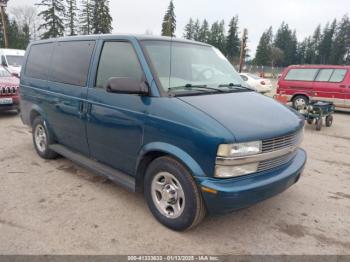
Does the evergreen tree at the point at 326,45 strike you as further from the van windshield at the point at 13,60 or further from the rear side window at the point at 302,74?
the van windshield at the point at 13,60

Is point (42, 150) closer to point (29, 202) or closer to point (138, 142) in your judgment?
point (29, 202)

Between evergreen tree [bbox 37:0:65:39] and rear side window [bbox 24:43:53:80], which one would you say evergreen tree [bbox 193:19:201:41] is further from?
rear side window [bbox 24:43:53:80]

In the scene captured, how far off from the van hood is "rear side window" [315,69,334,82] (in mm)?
9808

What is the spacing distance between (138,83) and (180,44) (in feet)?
3.62

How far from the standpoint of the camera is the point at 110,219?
3332mm

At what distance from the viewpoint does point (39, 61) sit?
5070mm

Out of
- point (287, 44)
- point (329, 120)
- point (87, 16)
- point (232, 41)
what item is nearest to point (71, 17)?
point (87, 16)

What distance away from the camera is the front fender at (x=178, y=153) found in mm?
2748

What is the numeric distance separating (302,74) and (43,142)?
1105 cm

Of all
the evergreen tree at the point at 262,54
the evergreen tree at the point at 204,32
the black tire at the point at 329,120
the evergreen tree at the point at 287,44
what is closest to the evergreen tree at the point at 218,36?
the evergreen tree at the point at 204,32

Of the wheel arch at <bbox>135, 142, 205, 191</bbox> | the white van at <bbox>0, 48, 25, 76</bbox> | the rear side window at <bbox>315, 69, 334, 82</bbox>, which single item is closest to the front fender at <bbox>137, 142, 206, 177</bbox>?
the wheel arch at <bbox>135, 142, 205, 191</bbox>

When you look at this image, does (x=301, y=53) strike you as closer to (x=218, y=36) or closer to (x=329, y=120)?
(x=218, y=36)

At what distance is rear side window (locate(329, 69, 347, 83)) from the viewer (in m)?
11.7

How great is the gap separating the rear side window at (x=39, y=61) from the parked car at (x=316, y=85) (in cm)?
935
